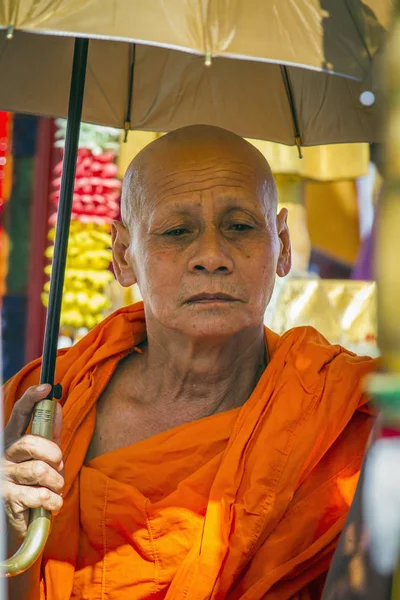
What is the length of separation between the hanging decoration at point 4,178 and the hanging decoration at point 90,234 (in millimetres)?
586

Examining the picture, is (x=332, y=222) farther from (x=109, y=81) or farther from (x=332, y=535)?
(x=332, y=535)

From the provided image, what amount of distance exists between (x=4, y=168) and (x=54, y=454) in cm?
382

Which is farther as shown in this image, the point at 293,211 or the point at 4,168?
the point at 4,168

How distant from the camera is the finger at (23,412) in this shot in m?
2.55

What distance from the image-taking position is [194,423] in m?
2.85

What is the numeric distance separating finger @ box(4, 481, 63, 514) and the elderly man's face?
2.17 ft

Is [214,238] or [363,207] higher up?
[363,207]

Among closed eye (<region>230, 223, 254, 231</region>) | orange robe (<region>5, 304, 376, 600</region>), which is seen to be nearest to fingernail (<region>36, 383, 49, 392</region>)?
orange robe (<region>5, 304, 376, 600</region>)

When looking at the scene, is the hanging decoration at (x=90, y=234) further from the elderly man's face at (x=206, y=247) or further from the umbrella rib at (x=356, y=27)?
the umbrella rib at (x=356, y=27)

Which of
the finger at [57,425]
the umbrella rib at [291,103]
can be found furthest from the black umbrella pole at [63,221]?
the umbrella rib at [291,103]

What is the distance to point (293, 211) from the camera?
5.16 m

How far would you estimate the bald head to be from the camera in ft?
9.90

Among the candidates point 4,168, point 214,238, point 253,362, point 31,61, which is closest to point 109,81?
point 31,61

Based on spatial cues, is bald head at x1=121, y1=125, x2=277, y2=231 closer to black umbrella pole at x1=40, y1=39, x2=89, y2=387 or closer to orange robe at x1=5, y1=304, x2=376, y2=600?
black umbrella pole at x1=40, y1=39, x2=89, y2=387
